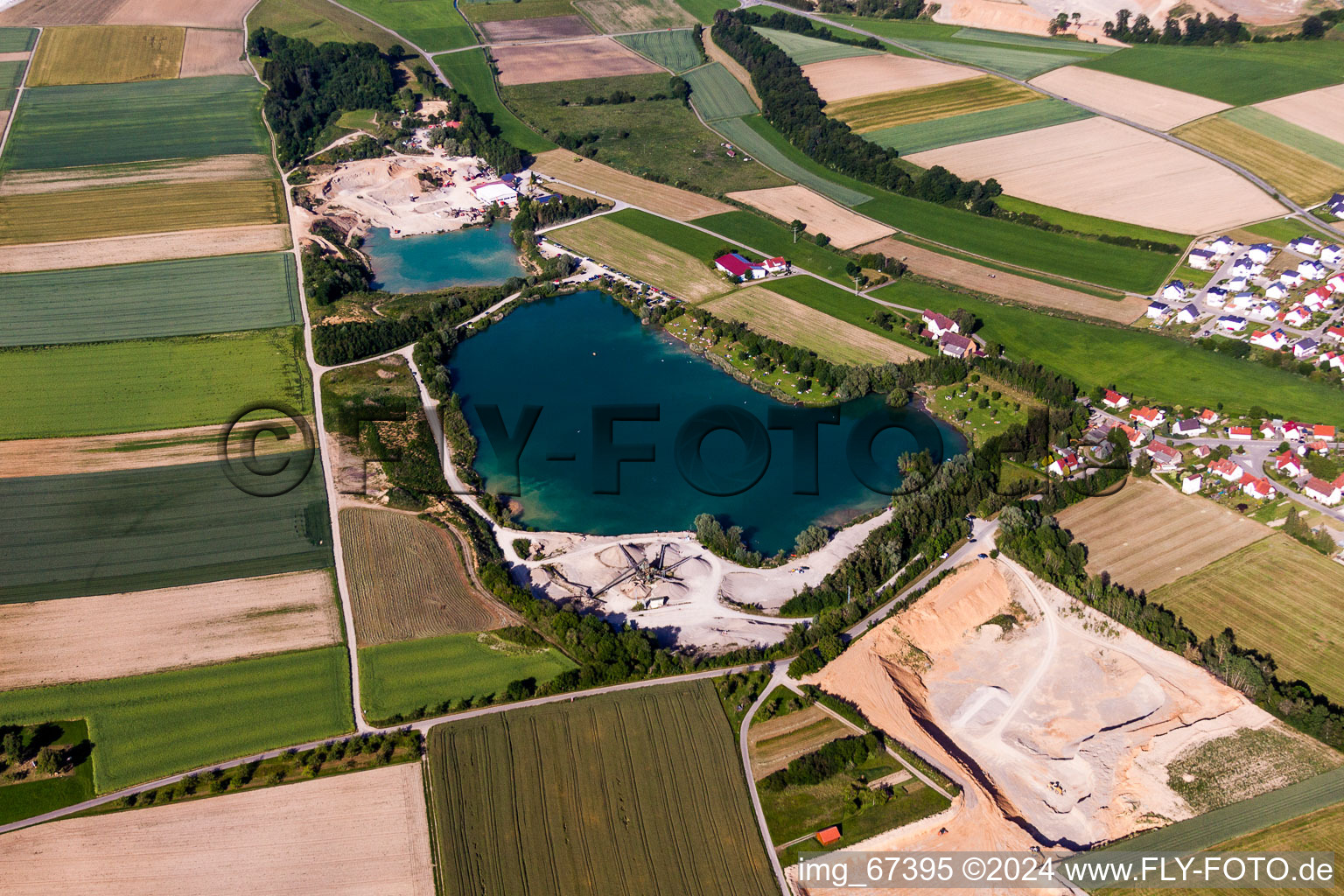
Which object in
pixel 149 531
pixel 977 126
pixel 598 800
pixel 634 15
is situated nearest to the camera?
pixel 598 800

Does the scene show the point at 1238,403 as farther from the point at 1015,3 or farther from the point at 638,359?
the point at 1015,3

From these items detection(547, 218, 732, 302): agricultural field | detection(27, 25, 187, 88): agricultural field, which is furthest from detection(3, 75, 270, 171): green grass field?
detection(547, 218, 732, 302): agricultural field

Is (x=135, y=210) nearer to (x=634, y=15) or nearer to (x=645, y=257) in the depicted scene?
(x=645, y=257)

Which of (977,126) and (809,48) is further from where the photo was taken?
(809,48)

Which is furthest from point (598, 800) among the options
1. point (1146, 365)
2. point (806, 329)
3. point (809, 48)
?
point (809, 48)

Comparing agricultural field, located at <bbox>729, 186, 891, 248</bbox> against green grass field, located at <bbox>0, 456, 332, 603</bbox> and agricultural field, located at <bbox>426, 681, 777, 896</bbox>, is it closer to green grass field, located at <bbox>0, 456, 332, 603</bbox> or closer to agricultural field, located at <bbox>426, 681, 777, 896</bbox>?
green grass field, located at <bbox>0, 456, 332, 603</bbox>

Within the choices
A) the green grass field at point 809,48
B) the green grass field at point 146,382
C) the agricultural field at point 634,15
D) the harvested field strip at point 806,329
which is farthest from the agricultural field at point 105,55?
the harvested field strip at point 806,329
